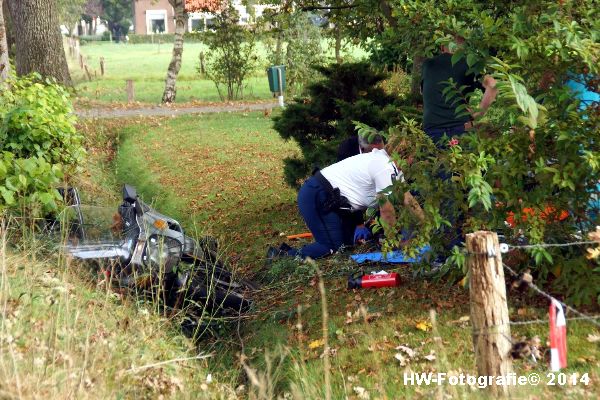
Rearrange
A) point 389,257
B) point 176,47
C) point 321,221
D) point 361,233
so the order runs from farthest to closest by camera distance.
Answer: point 176,47
point 361,233
point 321,221
point 389,257

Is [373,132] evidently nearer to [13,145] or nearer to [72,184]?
[13,145]

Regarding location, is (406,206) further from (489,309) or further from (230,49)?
(230,49)

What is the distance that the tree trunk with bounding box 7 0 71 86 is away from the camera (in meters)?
22.7

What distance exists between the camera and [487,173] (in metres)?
7.50

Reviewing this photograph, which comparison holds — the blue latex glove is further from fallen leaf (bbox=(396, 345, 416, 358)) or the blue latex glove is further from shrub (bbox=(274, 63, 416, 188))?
fallen leaf (bbox=(396, 345, 416, 358))

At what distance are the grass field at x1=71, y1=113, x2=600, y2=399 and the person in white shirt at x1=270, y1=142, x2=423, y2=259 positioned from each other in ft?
0.99

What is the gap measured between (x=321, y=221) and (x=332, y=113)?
3.10 metres

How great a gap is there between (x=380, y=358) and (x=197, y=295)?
2.48 metres

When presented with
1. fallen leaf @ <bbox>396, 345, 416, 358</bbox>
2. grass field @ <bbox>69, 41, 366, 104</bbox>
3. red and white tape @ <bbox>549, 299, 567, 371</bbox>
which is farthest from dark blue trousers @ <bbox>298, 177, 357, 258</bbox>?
grass field @ <bbox>69, 41, 366, 104</bbox>

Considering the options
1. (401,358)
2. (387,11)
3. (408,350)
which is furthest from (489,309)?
(387,11)

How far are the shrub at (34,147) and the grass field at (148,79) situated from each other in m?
11.4

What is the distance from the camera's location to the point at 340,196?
31.9ft

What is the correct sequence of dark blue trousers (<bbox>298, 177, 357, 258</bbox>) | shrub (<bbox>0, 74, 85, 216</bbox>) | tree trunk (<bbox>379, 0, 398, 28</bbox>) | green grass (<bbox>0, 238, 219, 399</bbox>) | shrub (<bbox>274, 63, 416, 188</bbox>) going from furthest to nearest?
shrub (<bbox>274, 63, 416, 188</bbox>), tree trunk (<bbox>379, 0, 398, 28</bbox>), shrub (<bbox>0, 74, 85, 216</bbox>), dark blue trousers (<bbox>298, 177, 357, 258</bbox>), green grass (<bbox>0, 238, 219, 399</bbox>)

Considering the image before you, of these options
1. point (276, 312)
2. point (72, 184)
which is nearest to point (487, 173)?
point (276, 312)
